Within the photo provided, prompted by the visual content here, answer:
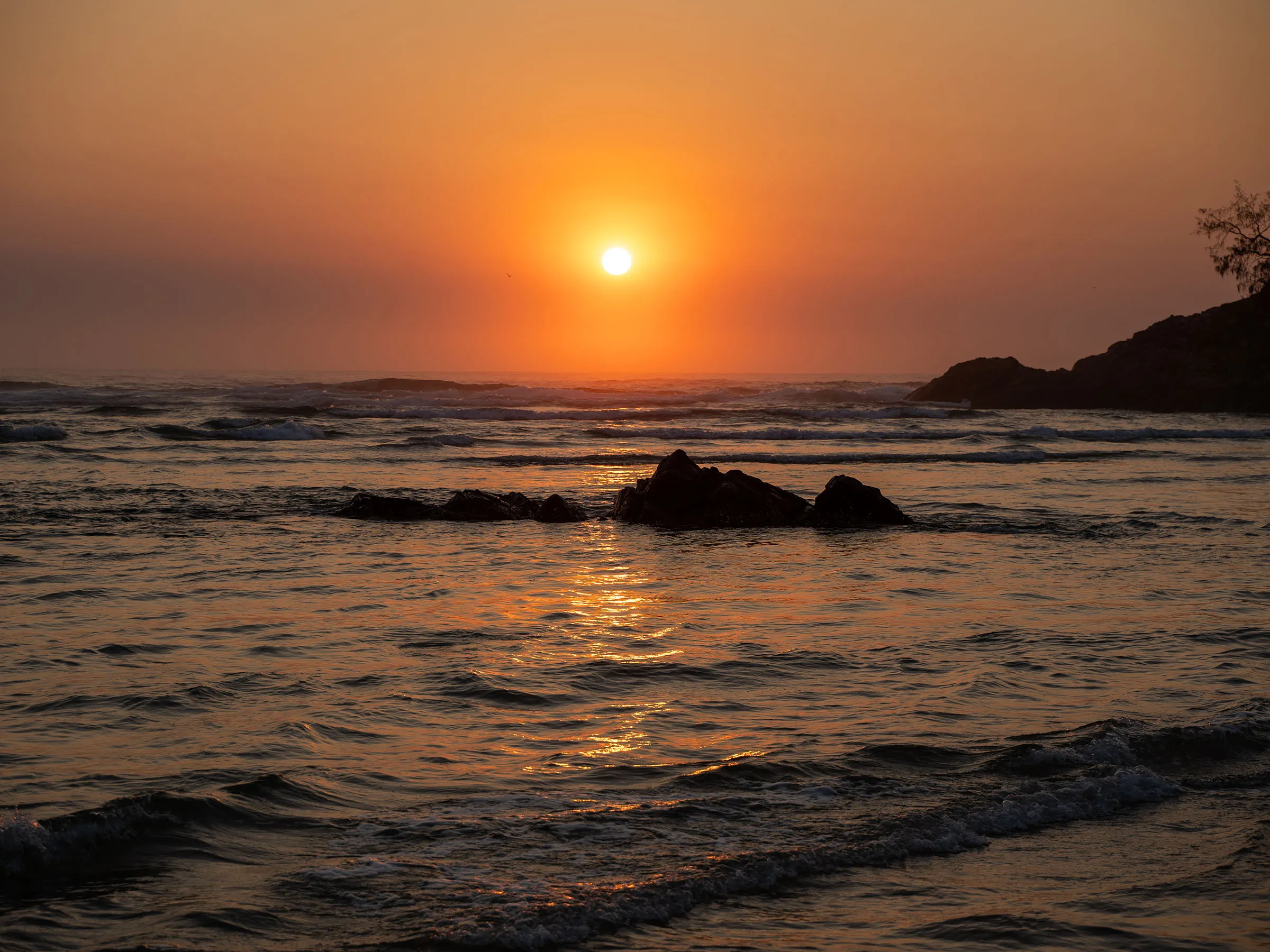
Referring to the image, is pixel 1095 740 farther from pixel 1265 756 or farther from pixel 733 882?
pixel 733 882

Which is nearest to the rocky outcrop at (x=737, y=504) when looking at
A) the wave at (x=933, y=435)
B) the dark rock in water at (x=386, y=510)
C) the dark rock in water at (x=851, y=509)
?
the dark rock in water at (x=851, y=509)

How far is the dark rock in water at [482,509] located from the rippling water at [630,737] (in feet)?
4.51

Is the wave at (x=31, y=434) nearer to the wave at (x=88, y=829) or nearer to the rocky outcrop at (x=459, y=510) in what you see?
the rocky outcrop at (x=459, y=510)

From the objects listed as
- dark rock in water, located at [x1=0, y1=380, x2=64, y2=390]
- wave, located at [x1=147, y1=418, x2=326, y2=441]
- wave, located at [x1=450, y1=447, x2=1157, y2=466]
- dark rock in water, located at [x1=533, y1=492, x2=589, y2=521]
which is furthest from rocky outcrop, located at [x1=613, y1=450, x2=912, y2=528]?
dark rock in water, located at [x1=0, y1=380, x2=64, y2=390]

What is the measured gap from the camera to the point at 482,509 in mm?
17219

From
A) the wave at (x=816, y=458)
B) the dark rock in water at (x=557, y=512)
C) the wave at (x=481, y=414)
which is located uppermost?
the wave at (x=481, y=414)

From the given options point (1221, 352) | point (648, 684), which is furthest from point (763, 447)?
point (1221, 352)

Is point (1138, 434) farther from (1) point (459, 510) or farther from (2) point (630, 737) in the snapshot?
(2) point (630, 737)

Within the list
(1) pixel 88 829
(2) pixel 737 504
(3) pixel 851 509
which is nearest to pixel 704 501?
(2) pixel 737 504

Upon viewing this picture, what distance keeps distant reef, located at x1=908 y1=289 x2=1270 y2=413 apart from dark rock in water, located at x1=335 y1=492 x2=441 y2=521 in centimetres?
5287

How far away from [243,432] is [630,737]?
108 ft

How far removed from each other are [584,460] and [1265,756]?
24.2 m

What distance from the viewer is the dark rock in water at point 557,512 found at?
17.0m

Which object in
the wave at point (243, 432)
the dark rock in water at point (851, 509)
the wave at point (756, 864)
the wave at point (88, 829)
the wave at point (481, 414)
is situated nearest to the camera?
the wave at point (756, 864)
